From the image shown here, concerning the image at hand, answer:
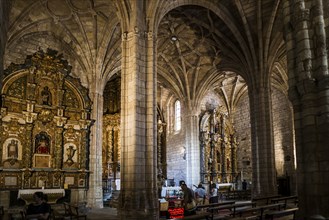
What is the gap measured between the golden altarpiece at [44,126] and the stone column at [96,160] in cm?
31

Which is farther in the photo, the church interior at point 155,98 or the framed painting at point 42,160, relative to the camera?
the framed painting at point 42,160

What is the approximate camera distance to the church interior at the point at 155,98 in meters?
8.09

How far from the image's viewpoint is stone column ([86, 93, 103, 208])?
19.2 meters

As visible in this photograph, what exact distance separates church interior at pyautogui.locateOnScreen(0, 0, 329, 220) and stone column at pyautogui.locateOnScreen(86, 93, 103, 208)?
0.06m

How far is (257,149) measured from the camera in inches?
746

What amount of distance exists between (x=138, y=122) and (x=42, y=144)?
8.21 meters

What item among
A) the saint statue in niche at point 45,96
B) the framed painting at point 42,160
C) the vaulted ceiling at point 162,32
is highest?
the vaulted ceiling at point 162,32

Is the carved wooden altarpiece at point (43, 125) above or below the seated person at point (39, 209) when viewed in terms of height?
above

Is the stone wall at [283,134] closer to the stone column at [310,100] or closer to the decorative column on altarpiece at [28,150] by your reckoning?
the decorative column on altarpiece at [28,150]

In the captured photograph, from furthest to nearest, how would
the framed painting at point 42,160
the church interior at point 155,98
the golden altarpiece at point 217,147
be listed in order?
the golden altarpiece at point 217,147, the framed painting at point 42,160, the church interior at point 155,98

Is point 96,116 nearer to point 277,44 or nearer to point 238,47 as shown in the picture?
point 238,47

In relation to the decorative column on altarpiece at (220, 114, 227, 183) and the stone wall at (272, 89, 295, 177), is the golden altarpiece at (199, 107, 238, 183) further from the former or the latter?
the stone wall at (272, 89, 295, 177)

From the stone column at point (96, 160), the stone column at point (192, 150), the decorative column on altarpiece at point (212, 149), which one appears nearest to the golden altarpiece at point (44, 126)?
the stone column at point (96, 160)

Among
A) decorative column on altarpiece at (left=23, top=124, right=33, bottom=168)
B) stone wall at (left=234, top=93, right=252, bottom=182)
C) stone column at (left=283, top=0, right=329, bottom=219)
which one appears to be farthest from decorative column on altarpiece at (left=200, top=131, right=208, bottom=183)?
stone column at (left=283, top=0, right=329, bottom=219)
